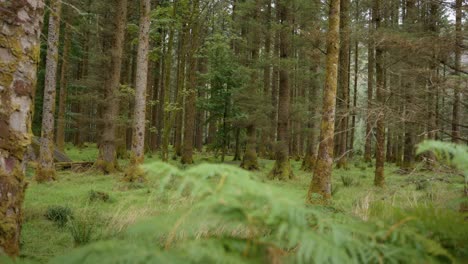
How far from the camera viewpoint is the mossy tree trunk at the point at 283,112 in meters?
13.6

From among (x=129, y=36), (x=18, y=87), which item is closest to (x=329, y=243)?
(x=18, y=87)

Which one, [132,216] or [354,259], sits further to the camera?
[132,216]

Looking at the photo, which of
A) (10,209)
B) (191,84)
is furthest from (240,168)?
(191,84)

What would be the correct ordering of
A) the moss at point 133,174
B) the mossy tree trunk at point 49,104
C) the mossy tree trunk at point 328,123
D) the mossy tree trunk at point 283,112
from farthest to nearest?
the mossy tree trunk at point 283,112 < the moss at point 133,174 < the mossy tree trunk at point 49,104 < the mossy tree trunk at point 328,123

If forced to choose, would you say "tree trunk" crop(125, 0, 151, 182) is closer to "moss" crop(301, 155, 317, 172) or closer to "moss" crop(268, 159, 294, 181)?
"moss" crop(268, 159, 294, 181)

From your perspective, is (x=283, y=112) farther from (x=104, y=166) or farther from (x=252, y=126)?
(x=104, y=166)

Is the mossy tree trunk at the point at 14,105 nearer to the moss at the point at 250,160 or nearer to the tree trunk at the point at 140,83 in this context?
the tree trunk at the point at 140,83

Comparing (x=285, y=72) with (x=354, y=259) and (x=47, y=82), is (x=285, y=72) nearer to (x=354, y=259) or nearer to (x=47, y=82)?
(x=47, y=82)

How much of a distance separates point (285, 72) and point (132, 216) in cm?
1086

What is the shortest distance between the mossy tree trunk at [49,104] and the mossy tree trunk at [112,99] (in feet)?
8.87

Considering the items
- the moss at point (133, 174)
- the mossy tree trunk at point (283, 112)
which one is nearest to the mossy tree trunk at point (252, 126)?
the mossy tree trunk at point (283, 112)

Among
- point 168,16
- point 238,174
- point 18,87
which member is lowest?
point 238,174

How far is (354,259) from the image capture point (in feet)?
3.84

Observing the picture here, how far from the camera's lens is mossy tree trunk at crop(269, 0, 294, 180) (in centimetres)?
1359
